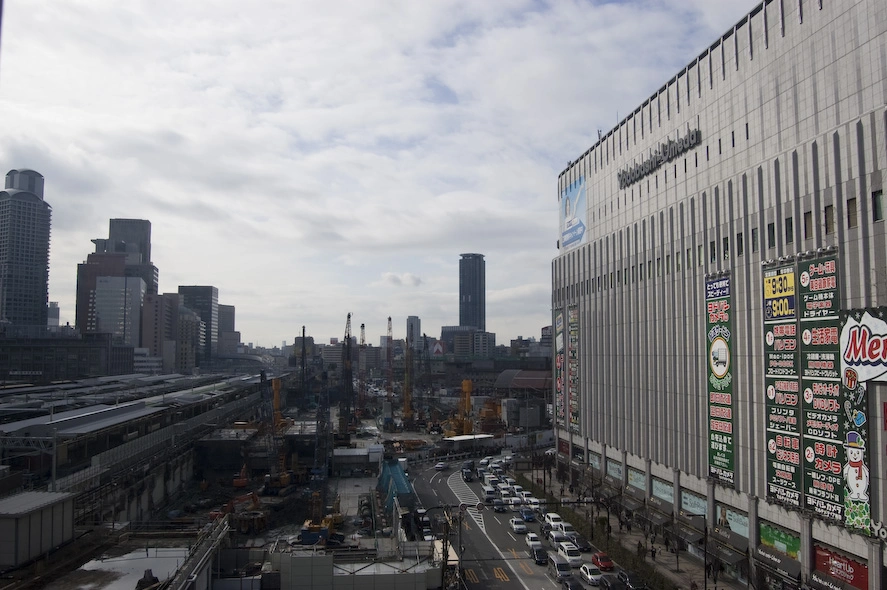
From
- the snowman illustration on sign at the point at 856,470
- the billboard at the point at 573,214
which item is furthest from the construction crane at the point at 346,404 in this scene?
the snowman illustration on sign at the point at 856,470

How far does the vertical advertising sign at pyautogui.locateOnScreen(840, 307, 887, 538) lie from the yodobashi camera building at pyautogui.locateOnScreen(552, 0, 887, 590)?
7 cm

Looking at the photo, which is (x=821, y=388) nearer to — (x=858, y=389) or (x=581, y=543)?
(x=858, y=389)

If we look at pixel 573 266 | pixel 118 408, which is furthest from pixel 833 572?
pixel 118 408

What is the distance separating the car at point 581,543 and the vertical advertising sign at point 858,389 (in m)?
17.6

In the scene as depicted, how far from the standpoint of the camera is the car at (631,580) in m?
32.2

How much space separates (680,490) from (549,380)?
303ft

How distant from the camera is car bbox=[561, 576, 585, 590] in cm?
3278

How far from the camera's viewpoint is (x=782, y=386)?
30719 mm

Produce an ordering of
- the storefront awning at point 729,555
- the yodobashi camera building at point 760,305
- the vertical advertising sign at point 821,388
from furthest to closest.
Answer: the storefront awning at point 729,555
the vertical advertising sign at point 821,388
the yodobashi camera building at point 760,305

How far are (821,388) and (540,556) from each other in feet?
62.7

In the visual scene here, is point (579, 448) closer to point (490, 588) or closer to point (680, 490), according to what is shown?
point (680, 490)

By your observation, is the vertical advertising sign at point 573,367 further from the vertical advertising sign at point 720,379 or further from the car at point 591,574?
the car at point 591,574

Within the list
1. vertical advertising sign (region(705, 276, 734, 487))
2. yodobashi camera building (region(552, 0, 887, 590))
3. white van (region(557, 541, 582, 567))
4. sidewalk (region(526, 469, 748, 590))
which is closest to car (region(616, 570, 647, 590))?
sidewalk (region(526, 469, 748, 590))

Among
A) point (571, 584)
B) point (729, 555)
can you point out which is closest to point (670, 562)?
point (729, 555)
